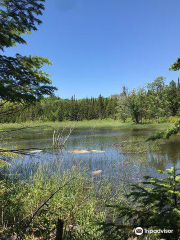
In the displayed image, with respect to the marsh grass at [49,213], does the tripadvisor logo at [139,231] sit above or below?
above

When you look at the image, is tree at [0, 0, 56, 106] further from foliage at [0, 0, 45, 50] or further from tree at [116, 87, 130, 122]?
tree at [116, 87, 130, 122]

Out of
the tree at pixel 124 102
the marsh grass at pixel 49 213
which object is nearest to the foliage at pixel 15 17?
the marsh grass at pixel 49 213

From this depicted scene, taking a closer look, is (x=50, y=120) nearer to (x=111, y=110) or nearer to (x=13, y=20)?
(x=111, y=110)

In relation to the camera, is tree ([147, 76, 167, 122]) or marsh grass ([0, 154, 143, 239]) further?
tree ([147, 76, 167, 122])

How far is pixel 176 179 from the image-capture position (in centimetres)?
296

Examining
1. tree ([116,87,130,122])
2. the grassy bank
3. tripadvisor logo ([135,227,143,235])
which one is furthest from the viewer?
tree ([116,87,130,122])

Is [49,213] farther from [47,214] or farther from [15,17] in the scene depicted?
[15,17]

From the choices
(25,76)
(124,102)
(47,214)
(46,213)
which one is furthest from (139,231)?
(124,102)

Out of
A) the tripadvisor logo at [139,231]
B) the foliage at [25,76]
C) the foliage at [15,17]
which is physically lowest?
the tripadvisor logo at [139,231]

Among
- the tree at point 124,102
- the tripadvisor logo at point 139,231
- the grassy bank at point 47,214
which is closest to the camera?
the tripadvisor logo at point 139,231

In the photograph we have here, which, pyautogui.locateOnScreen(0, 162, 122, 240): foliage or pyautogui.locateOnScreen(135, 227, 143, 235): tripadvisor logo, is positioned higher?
pyautogui.locateOnScreen(135, 227, 143, 235): tripadvisor logo

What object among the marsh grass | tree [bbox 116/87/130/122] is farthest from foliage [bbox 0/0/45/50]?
tree [bbox 116/87/130/122]

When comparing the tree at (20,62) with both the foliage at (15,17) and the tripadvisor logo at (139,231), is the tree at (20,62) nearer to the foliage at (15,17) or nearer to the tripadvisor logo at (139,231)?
the foliage at (15,17)

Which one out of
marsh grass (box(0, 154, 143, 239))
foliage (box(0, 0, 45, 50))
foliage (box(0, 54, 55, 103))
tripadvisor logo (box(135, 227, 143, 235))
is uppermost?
foliage (box(0, 0, 45, 50))
